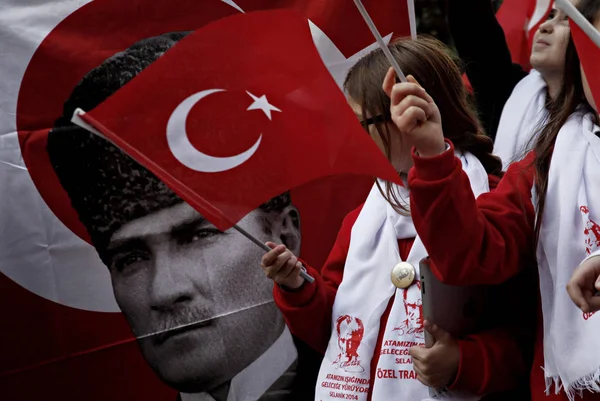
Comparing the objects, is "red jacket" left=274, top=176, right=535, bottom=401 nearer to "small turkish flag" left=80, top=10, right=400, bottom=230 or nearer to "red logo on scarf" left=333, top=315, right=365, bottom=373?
"red logo on scarf" left=333, top=315, right=365, bottom=373

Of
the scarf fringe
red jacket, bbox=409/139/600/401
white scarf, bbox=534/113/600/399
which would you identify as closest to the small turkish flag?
red jacket, bbox=409/139/600/401

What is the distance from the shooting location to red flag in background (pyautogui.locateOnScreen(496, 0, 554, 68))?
3.73 m

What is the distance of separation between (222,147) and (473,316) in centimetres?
69

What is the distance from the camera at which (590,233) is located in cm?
187

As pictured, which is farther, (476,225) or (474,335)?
(474,335)

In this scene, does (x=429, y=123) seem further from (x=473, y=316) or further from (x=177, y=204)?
(x=177, y=204)

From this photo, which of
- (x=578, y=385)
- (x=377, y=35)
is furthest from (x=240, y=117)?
(x=578, y=385)

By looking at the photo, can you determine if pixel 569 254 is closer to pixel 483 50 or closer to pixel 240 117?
pixel 240 117

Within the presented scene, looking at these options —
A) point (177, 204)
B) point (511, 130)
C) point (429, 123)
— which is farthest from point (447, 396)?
point (511, 130)

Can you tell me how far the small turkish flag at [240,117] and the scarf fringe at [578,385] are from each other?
60 cm

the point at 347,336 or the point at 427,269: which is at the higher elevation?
the point at 427,269

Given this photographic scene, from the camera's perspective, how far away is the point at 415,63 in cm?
229

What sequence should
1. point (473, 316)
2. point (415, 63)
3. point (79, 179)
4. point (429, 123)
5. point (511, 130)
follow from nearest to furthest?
1. point (429, 123)
2. point (473, 316)
3. point (415, 63)
4. point (79, 179)
5. point (511, 130)

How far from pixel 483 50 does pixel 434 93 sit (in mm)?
1213
